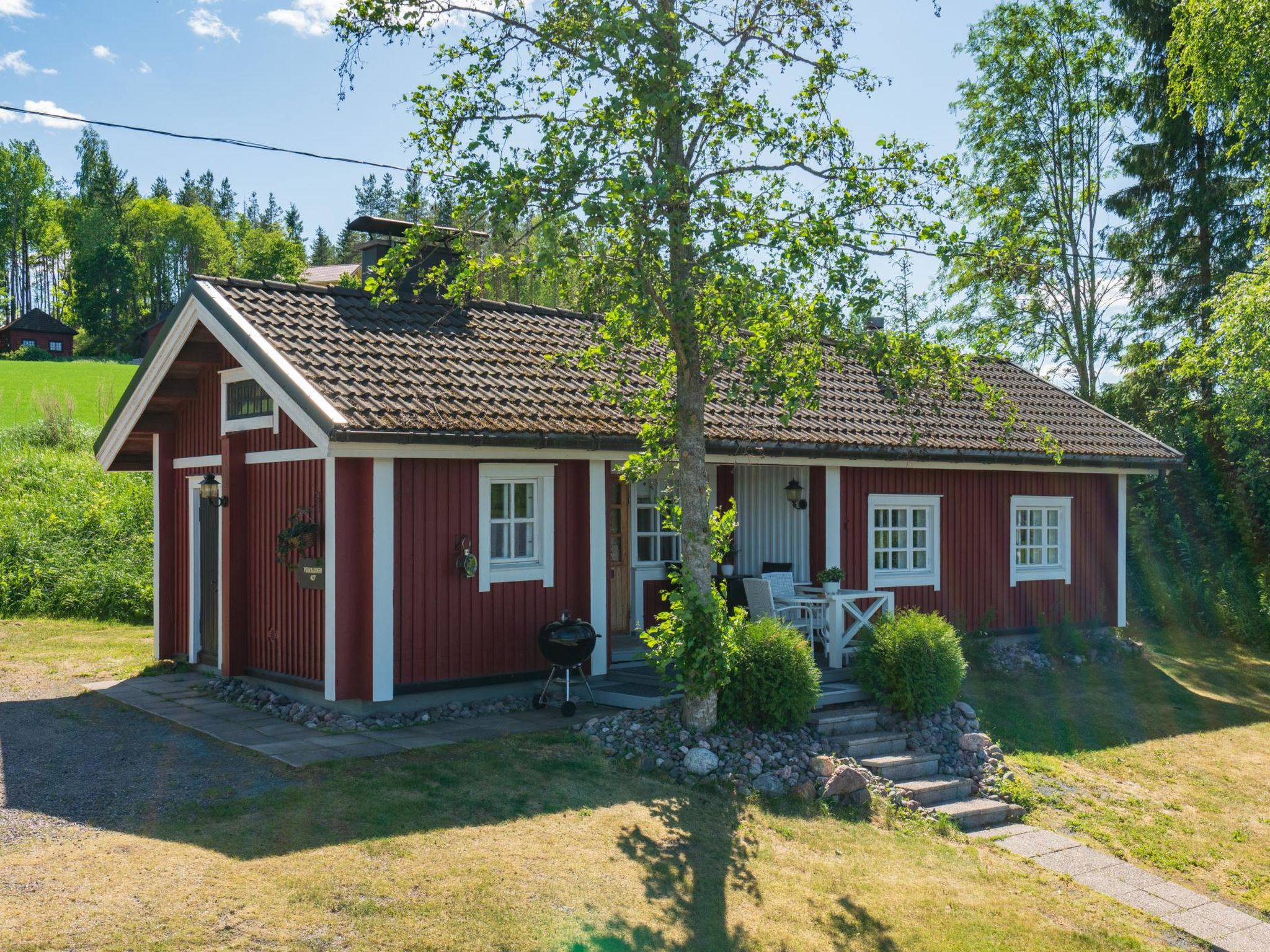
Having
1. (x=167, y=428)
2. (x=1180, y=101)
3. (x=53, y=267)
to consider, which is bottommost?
(x=167, y=428)

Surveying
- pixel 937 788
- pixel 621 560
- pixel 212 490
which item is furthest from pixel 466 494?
pixel 937 788

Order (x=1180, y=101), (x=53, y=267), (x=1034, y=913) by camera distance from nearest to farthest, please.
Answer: (x=1034, y=913) < (x=1180, y=101) < (x=53, y=267)

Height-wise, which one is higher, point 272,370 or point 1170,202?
point 1170,202

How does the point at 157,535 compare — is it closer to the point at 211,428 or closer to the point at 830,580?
the point at 211,428

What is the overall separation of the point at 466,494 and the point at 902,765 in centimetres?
463

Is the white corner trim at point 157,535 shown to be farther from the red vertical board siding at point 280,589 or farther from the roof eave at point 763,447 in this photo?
the roof eave at point 763,447

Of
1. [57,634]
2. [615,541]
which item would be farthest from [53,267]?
[615,541]

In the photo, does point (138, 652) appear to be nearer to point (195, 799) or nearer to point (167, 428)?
point (167, 428)

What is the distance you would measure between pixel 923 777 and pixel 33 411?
32175 millimetres

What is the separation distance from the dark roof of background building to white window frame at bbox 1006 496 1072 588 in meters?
61.4

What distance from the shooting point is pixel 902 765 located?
29.8ft

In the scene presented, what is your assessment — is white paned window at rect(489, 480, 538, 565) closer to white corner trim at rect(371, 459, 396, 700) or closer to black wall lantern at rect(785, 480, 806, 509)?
white corner trim at rect(371, 459, 396, 700)

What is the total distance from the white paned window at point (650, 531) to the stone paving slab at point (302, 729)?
324 cm

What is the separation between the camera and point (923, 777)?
30.1 feet
